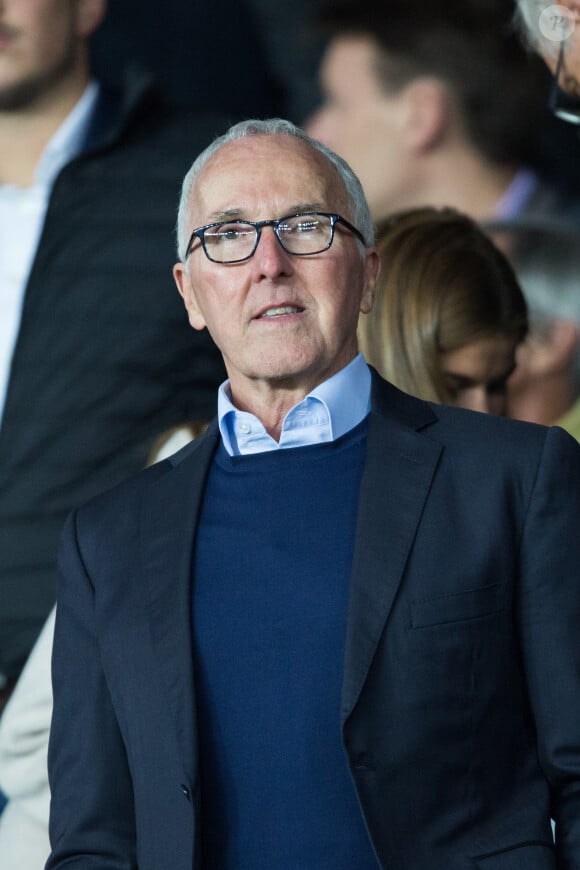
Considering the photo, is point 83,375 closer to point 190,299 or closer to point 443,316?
point 443,316

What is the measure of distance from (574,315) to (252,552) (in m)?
1.49

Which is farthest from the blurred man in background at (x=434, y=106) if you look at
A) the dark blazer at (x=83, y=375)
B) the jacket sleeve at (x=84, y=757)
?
the jacket sleeve at (x=84, y=757)

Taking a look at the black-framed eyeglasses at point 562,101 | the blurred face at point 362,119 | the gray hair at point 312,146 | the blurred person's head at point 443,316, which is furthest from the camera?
the blurred face at point 362,119

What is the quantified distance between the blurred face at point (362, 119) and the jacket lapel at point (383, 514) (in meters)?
1.35

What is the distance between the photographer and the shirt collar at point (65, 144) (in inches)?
113

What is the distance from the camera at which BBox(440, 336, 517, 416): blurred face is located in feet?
8.36

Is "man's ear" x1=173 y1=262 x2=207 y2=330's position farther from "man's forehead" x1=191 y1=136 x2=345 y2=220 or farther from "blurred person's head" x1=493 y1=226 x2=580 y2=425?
"blurred person's head" x1=493 y1=226 x2=580 y2=425

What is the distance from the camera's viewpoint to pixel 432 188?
294 cm

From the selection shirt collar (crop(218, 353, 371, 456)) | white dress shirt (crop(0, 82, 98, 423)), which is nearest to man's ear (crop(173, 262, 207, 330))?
shirt collar (crop(218, 353, 371, 456))

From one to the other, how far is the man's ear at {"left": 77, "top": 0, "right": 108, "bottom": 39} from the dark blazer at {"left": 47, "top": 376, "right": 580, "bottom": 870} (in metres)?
1.64

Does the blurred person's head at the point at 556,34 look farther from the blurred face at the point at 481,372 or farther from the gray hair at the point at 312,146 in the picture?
the gray hair at the point at 312,146

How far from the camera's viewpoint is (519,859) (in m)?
1.45

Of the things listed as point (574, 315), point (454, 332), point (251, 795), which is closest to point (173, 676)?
point (251, 795)

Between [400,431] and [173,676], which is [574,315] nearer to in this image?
[400,431]
